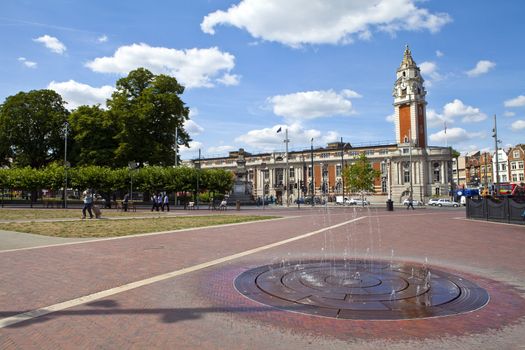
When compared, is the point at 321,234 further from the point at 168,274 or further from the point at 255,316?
the point at 255,316

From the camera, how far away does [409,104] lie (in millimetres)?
85750

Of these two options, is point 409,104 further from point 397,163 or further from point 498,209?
point 498,209

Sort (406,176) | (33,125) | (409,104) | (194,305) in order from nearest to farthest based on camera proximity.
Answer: (194,305)
(33,125)
(406,176)
(409,104)

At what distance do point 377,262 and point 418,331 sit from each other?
4887 millimetres

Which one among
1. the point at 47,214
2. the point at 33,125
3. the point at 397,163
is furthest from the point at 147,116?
the point at 397,163

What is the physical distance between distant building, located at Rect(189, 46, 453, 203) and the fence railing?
50.6 metres

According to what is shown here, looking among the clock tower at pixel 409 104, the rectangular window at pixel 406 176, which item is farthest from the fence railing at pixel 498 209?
the clock tower at pixel 409 104

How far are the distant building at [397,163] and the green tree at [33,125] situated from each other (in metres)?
38.9

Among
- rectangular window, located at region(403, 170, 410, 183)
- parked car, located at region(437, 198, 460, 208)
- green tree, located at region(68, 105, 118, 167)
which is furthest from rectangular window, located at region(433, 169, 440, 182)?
green tree, located at region(68, 105, 118, 167)

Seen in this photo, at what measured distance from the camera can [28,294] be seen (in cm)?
646

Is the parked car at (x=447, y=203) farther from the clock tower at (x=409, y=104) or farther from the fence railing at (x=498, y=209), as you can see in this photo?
the fence railing at (x=498, y=209)

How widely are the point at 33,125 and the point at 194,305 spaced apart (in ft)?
192

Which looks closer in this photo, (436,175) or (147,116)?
(147,116)

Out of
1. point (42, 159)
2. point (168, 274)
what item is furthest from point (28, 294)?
point (42, 159)
